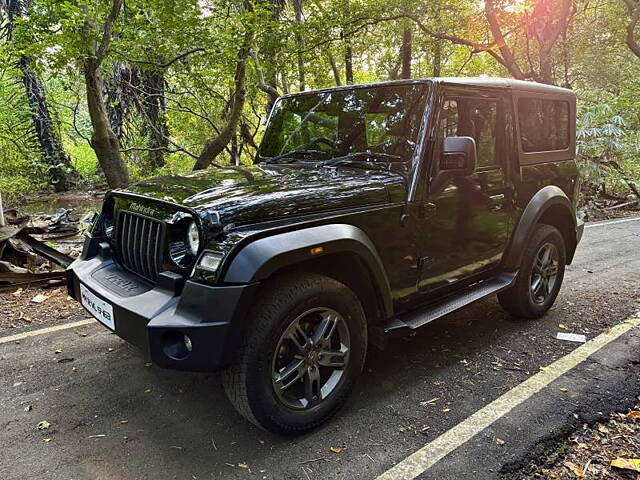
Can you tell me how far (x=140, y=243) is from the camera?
2.63 metres

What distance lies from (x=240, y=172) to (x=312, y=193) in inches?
31.3

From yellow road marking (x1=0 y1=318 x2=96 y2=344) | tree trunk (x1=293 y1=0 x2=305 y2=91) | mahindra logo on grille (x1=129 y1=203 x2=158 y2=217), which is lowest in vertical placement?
yellow road marking (x1=0 y1=318 x2=96 y2=344)

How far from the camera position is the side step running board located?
285 cm

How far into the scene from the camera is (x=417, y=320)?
→ 9.75 ft

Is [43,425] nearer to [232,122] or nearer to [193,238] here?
[193,238]

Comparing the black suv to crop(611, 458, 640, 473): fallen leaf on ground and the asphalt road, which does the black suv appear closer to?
the asphalt road

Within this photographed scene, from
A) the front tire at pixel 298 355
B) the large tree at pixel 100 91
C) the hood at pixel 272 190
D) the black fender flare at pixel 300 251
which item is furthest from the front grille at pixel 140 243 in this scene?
the large tree at pixel 100 91

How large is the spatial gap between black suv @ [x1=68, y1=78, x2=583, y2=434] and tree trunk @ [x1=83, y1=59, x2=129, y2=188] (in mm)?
3417

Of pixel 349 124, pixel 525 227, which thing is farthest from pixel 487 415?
pixel 349 124

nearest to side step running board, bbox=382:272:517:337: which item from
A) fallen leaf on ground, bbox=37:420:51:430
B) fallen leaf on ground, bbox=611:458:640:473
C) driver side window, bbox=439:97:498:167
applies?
driver side window, bbox=439:97:498:167

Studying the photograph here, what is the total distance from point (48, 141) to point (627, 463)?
1709 centimetres

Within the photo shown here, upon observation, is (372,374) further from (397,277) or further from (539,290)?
(539,290)

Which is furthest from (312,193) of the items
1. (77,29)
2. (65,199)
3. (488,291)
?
(65,199)

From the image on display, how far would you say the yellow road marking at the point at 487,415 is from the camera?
2248mm
